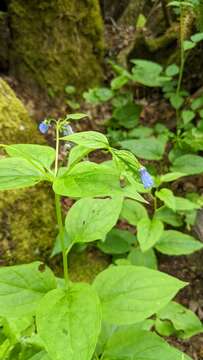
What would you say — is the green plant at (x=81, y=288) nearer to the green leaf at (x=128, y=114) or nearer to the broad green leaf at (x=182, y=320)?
the broad green leaf at (x=182, y=320)

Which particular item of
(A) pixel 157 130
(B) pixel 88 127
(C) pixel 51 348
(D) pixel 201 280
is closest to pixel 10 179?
(C) pixel 51 348

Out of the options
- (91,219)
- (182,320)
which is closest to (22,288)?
(91,219)

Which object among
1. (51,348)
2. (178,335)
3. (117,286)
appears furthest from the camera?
→ (178,335)

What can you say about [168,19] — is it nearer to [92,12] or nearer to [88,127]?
[92,12]

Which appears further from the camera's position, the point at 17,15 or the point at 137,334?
the point at 17,15

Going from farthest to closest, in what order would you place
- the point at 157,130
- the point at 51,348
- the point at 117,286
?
the point at 157,130, the point at 117,286, the point at 51,348

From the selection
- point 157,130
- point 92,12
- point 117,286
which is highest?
point 92,12
